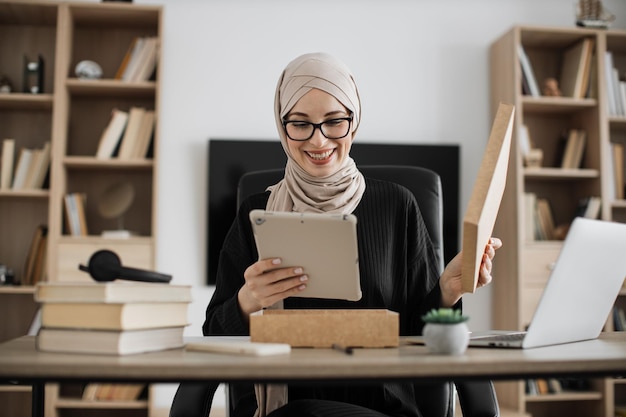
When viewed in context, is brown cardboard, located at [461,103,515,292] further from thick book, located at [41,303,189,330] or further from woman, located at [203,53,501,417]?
thick book, located at [41,303,189,330]

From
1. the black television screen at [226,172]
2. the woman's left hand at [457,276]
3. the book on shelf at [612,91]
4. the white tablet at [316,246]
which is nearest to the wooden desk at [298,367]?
the white tablet at [316,246]

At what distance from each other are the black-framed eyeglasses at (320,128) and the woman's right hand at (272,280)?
0.49 meters

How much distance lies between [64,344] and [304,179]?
31.2 inches

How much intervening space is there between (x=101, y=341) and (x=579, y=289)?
714mm

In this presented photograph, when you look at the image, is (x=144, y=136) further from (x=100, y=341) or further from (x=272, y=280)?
(x=100, y=341)

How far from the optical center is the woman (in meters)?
1.51

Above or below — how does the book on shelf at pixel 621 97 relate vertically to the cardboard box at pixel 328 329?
above

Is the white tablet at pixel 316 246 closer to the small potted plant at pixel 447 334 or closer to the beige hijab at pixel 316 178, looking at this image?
the small potted plant at pixel 447 334

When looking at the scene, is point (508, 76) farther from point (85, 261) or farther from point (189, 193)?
point (85, 261)

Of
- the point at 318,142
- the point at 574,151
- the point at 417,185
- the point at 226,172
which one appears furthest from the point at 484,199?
the point at 574,151

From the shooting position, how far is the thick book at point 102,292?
932 millimetres

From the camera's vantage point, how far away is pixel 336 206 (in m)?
1.60

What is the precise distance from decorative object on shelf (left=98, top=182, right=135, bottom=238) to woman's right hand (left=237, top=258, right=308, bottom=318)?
7.64ft

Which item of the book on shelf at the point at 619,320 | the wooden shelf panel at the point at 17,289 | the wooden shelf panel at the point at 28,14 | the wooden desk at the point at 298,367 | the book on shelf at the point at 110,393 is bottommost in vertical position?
the book on shelf at the point at 110,393
